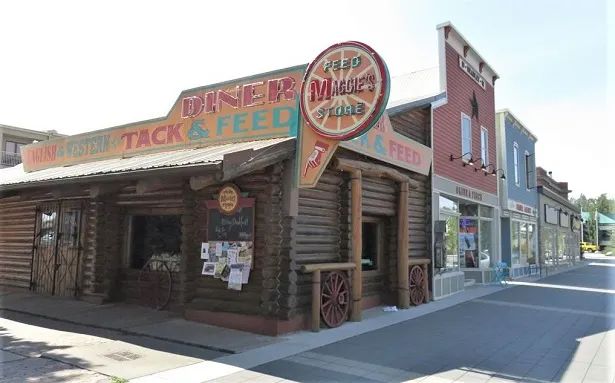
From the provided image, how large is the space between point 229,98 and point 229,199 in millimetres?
2213

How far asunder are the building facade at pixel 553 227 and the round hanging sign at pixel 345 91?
1903cm

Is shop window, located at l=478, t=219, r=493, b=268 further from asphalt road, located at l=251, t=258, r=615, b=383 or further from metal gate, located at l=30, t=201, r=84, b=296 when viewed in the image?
metal gate, located at l=30, t=201, r=84, b=296

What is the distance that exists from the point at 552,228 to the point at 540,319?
69.1ft

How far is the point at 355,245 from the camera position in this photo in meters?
9.06

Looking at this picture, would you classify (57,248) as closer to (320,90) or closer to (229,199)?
(229,199)

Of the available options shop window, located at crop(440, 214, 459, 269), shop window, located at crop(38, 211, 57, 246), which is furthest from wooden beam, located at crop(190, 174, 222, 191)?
shop window, located at crop(440, 214, 459, 269)

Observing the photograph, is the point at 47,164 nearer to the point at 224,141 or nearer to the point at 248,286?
the point at 224,141

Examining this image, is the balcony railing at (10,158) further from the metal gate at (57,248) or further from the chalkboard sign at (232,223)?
the chalkboard sign at (232,223)

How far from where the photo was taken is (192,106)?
9.93m

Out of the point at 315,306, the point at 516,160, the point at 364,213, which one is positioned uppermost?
the point at 516,160

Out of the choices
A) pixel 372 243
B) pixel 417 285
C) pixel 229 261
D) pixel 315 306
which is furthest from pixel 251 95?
pixel 417 285

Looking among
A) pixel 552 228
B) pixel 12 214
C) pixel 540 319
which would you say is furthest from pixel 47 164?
pixel 552 228

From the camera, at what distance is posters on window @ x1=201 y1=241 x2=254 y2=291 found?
8094mm

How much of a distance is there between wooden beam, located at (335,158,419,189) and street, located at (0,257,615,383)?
2963 mm
